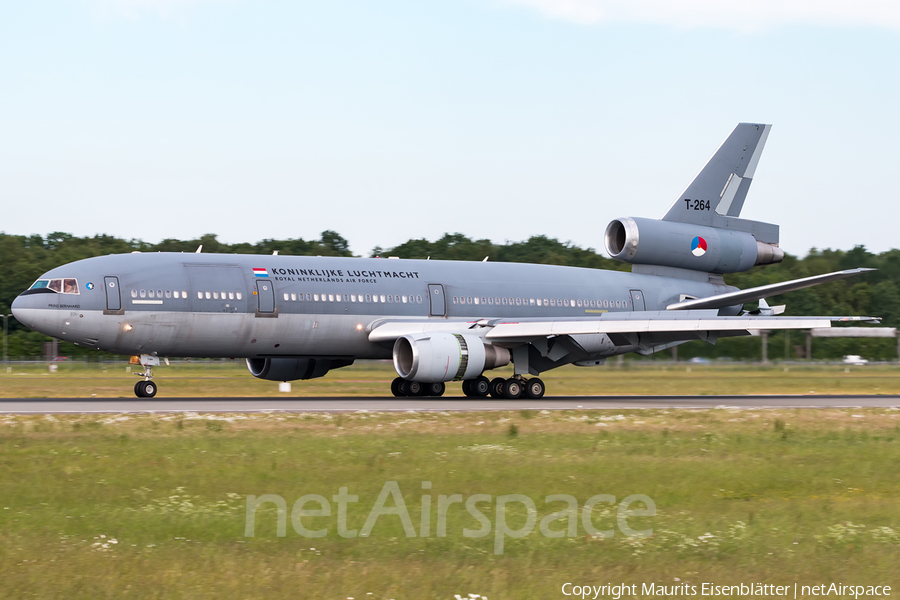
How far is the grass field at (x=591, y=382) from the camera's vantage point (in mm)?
33625

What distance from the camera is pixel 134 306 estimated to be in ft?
87.4

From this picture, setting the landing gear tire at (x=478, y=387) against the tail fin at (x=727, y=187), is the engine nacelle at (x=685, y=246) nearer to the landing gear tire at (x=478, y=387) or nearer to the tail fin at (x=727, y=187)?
the tail fin at (x=727, y=187)

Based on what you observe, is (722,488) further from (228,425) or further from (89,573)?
(228,425)

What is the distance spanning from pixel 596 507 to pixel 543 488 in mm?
1272

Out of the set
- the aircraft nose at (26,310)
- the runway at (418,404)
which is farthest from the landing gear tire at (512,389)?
the aircraft nose at (26,310)

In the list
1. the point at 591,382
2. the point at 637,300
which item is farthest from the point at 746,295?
the point at 591,382

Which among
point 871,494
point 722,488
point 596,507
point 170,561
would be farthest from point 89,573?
point 871,494

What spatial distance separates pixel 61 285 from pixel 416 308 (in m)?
10.3

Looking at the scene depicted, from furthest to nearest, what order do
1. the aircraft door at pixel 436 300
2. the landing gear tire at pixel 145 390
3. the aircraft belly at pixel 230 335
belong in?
the aircraft door at pixel 436 300
the landing gear tire at pixel 145 390
the aircraft belly at pixel 230 335

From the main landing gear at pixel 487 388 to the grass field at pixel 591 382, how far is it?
1.96 m

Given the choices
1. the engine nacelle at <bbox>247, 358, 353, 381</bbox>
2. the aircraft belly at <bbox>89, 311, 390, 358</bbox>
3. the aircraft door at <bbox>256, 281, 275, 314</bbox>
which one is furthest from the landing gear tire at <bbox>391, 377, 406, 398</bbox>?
the aircraft door at <bbox>256, 281, 275, 314</bbox>

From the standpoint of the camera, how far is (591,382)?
124 ft

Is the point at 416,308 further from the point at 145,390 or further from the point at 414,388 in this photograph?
the point at 145,390

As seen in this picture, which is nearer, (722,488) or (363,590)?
(363,590)
